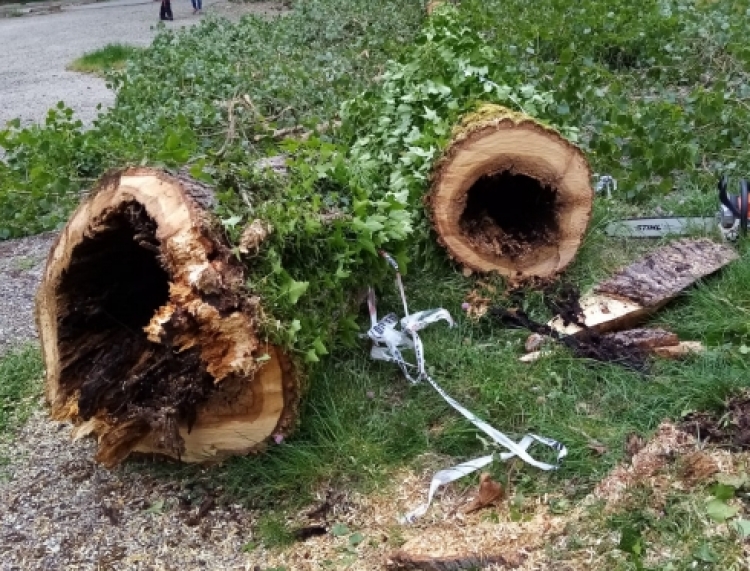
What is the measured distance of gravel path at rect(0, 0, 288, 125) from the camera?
960 cm

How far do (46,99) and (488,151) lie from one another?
303 inches

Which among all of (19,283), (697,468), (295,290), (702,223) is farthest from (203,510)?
(702,223)

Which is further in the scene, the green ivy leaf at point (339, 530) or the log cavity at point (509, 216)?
the log cavity at point (509, 216)

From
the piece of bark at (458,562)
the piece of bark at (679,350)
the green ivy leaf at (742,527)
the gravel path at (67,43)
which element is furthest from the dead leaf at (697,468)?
the gravel path at (67,43)

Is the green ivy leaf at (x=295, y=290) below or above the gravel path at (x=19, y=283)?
above

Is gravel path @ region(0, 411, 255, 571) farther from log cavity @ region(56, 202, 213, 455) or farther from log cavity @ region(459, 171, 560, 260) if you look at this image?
log cavity @ region(459, 171, 560, 260)

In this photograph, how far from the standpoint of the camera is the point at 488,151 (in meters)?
3.53

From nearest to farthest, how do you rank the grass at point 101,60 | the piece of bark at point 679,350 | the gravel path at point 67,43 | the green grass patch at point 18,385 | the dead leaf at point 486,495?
the dead leaf at point 486,495 → the piece of bark at point 679,350 → the green grass patch at point 18,385 → the gravel path at point 67,43 → the grass at point 101,60

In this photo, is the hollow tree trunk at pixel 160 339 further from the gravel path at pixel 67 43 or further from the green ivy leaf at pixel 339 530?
the gravel path at pixel 67 43

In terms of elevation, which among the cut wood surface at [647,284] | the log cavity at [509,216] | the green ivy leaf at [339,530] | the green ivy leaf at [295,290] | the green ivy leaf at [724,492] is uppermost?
the green ivy leaf at [295,290]

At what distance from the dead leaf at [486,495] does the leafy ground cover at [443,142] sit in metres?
0.08

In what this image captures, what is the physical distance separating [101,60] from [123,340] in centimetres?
958

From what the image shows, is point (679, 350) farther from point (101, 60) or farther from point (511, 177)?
point (101, 60)

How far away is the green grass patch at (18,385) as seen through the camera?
3.25 meters
